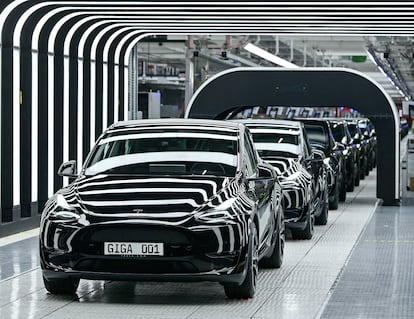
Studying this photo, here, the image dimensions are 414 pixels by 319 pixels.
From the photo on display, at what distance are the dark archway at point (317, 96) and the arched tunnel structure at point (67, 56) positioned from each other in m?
2.61

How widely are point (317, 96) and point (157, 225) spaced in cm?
1340

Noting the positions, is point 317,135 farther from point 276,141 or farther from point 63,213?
point 63,213

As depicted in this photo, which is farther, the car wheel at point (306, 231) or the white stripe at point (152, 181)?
the car wheel at point (306, 231)

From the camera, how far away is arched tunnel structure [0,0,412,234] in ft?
51.9

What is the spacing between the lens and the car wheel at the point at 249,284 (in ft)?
32.0

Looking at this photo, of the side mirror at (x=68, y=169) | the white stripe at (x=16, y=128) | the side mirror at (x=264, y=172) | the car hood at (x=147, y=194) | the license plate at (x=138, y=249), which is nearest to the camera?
the license plate at (x=138, y=249)

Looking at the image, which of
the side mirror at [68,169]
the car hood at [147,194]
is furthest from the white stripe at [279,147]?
the car hood at [147,194]

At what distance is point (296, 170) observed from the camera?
16.0 metres

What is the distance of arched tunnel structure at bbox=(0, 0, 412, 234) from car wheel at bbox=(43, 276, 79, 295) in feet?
18.6

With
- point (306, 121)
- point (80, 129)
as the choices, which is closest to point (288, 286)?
point (80, 129)

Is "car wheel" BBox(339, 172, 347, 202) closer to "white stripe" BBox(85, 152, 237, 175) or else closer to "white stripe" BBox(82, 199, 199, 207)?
"white stripe" BBox(85, 152, 237, 175)

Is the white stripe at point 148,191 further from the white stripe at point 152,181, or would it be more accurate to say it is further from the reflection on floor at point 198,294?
the reflection on floor at point 198,294

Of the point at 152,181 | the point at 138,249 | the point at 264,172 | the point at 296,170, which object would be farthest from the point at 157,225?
the point at 296,170

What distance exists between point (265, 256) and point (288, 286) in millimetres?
1073
